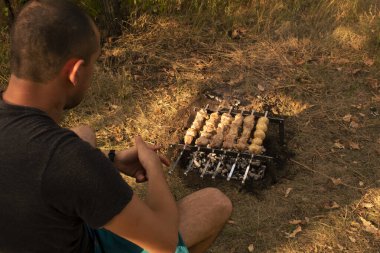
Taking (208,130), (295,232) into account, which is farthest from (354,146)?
(208,130)

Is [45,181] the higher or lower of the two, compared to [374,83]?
higher

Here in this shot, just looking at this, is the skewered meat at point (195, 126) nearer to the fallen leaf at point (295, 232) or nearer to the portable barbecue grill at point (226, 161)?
the portable barbecue grill at point (226, 161)

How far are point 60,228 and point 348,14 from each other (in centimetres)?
636

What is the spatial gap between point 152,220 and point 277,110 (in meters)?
3.66

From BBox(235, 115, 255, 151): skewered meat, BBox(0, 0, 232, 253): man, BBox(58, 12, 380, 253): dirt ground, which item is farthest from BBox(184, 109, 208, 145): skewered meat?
BBox(0, 0, 232, 253): man

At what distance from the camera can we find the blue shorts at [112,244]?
260 centimetres

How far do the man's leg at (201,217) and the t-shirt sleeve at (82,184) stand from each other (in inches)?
40.8

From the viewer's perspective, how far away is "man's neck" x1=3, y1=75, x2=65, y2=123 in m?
2.09

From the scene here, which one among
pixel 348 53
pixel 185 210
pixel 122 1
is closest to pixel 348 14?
pixel 348 53

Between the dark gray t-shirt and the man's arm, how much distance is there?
0.22 feet

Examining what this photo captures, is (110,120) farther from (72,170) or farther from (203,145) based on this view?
(72,170)

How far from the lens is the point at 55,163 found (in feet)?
6.15

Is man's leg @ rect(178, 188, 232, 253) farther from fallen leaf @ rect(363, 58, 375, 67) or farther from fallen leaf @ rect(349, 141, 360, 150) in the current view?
fallen leaf @ rect(363, 58, 375, 67)

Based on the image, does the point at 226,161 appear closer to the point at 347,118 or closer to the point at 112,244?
the point at 347,118
